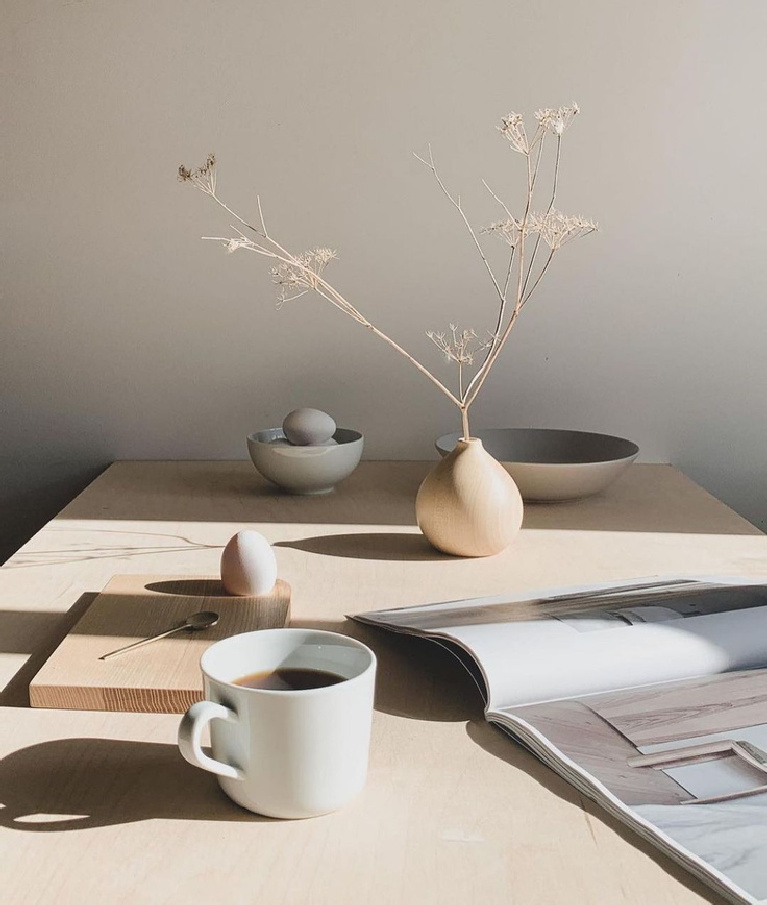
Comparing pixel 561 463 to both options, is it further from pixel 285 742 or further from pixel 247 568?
pixel 285 742

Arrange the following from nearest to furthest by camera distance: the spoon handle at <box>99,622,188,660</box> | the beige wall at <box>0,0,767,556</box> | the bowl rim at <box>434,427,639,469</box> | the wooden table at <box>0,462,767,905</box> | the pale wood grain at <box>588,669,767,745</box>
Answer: the wooden table at <box>0,462,767,905</box> < the pale wood grain at <box>588,669,767,745</box> < the spoon handle at <box>99,622,188,660</box> < the bowl rim at <box>434,427,639,469</box> < the beige wall at <box>0,0,767,556</box>

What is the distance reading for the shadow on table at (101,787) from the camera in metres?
0.58

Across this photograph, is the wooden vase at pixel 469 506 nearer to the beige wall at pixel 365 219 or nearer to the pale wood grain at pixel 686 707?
the pale wood grain at pixel 686 707

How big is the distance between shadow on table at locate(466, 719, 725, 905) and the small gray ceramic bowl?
70 centimetres

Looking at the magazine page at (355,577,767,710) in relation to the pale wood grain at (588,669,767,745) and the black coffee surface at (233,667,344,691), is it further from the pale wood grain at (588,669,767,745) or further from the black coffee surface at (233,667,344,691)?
the black coffee surface at (233,667,344,691)

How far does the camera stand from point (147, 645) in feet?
2.60

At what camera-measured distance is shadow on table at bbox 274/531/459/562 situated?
1.12m

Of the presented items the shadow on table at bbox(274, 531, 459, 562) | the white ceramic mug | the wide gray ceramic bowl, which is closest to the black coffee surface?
the white ceramic mug

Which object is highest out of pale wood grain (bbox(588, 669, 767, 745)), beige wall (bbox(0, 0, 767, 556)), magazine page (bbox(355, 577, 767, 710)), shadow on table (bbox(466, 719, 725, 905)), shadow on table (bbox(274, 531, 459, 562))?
beige wall (bbox(0, 0, 767, 556))

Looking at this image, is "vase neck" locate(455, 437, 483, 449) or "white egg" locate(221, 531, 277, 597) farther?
"vase neck" locate(455, 437, 483, 449)

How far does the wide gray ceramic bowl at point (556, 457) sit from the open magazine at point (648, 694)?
1.33 feet

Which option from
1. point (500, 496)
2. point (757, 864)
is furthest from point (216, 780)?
point (500, 496)

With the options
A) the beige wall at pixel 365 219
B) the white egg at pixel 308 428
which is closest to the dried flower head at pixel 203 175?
the beige wall at pixel 365 219

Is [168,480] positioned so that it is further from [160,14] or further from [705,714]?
[705,714]
